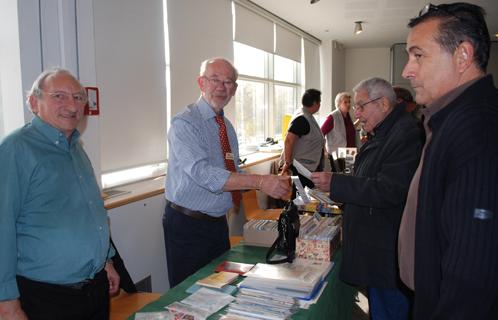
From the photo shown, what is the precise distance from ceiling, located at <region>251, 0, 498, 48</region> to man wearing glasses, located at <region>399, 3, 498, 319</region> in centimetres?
462

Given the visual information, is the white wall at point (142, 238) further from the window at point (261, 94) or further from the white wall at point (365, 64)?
the white wall at point (365, 64)

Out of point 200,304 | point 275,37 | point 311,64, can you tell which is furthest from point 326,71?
point 200,304

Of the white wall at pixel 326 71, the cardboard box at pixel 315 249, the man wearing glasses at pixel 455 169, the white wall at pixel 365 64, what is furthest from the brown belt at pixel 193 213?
the white wall at pixel 365 64

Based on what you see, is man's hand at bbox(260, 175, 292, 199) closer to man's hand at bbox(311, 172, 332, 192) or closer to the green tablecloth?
man's hand at bbox(311, 172, 332, 192)

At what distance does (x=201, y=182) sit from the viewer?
1.96 metres

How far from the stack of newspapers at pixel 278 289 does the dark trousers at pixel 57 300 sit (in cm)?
59

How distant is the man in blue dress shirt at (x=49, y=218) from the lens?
1377 millimetres

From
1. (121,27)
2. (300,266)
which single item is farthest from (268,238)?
(121,27)

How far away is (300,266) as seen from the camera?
6.15 ft

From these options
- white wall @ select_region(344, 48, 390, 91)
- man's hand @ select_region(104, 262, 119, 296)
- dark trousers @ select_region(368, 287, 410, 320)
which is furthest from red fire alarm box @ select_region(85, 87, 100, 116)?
white wall @ select_region(344, 48, 390, 91)

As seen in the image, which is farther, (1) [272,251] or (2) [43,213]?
(1) [272,251]

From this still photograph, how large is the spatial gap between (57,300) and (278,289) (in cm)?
85

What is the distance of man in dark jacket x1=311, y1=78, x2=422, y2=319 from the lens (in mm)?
1801

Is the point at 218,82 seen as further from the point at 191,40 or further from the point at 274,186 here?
the point at 191,40
